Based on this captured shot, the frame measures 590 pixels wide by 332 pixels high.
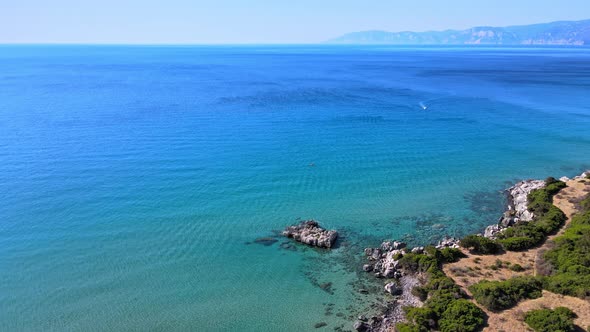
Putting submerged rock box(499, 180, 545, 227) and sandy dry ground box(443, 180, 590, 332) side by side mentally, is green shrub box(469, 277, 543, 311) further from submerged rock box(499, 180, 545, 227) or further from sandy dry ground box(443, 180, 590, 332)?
submerged rock box(499, 180, 545, 227)

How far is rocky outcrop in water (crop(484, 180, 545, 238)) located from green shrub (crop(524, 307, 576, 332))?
14.7 m

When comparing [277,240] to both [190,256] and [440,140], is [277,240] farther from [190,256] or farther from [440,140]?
[440,140]

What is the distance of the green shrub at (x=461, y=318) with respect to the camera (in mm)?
29672

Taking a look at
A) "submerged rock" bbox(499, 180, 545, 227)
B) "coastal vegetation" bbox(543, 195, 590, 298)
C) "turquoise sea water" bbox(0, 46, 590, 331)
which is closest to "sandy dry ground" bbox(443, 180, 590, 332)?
"coastal vegetation" bbox(543, 195, 590, 298)

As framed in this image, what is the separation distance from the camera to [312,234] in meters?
45.5

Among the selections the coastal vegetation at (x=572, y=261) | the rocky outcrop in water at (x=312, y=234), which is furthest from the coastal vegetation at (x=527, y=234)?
the rocky outcrop in water at (x=312, y=234)

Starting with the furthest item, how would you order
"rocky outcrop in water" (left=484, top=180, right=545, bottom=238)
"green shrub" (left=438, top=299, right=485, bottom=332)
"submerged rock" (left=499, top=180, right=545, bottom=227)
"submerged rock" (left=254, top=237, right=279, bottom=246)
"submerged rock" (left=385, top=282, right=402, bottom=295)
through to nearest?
"submerged rock" (left=499, top=180, right=545, bottom=227), "rocky outcrop in water" (left=484, top=180, right=545, bottom=238), "submerged rock" (left=254, top=237, right=279, bottom=246), "submerged rock" (left=385, top=282, right=402, bottom=295), "green shrub" (left=438, top=299, right=485, bottom=332)

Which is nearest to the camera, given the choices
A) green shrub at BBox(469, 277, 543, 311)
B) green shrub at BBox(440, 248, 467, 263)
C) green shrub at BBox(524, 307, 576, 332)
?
green shrub at BBox(524, 307, 576, 332)

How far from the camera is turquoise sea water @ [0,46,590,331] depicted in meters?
36.6

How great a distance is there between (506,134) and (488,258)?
176ft

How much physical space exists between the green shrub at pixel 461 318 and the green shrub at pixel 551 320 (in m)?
3.22

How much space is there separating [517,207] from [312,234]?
2640cm

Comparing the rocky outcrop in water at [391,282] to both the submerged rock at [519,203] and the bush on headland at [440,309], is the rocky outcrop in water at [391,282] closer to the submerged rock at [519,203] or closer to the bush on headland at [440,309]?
the bush on headland at [440,309]

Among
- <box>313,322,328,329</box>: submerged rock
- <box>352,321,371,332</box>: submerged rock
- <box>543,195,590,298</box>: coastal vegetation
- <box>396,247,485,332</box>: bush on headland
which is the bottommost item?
<box>313,322,328,329</box>: submerged rock
